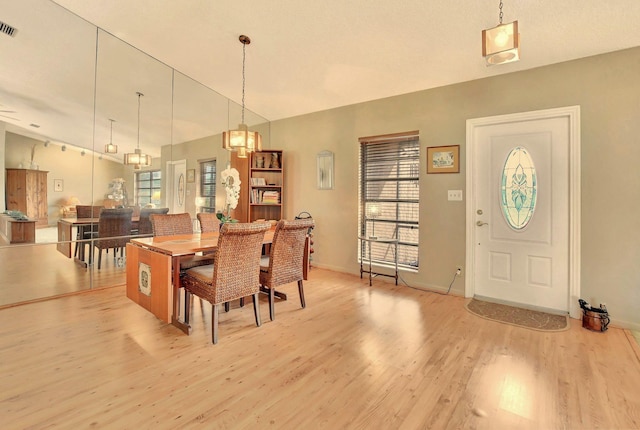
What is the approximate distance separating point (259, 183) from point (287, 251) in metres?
2.60

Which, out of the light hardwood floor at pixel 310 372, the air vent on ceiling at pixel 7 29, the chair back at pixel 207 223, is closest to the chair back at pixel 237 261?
the light hardwood floor at pixel 310 372

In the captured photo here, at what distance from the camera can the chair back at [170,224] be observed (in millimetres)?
3275

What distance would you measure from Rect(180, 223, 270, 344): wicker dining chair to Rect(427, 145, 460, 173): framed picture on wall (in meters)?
2.36

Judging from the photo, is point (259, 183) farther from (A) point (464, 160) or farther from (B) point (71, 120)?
(A) point (464, 160)

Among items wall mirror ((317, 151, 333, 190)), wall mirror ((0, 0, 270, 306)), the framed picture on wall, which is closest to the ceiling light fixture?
the framed picture on wall

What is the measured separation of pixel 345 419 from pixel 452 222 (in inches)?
106

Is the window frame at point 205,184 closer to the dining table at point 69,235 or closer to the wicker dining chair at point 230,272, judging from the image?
the dining table at point 69,235

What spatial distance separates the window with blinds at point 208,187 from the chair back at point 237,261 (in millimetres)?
2648

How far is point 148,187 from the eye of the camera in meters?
4.13

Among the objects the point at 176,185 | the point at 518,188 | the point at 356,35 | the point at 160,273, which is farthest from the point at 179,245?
the point at 518,188

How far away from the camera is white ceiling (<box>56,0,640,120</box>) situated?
2406mm

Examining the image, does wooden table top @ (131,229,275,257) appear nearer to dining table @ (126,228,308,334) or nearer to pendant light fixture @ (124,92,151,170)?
dining table @ (126,228,308,334)

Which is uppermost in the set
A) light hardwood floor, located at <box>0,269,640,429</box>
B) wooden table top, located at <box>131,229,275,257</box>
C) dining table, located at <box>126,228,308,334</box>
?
wooden table top, located at <box>131,229,275,257</box>

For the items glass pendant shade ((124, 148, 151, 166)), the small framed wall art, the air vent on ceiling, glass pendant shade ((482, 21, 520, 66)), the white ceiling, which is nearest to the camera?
glass pendant shade ((482, 21, 520, 66))
